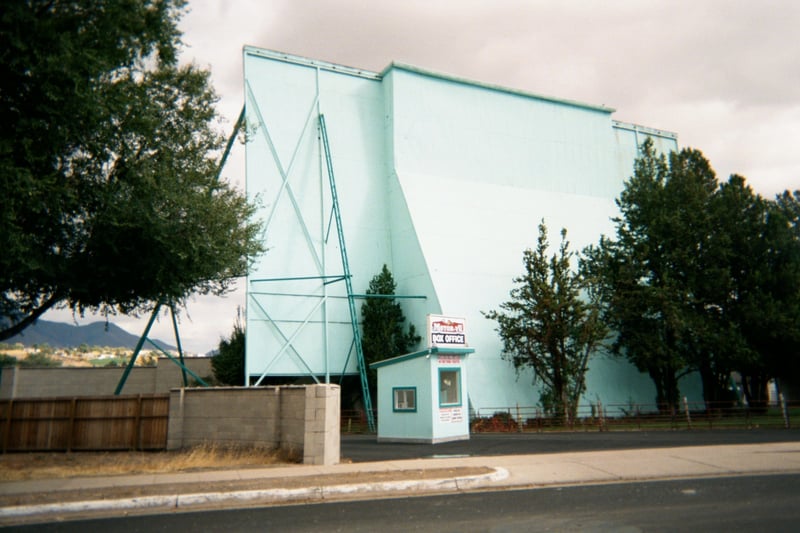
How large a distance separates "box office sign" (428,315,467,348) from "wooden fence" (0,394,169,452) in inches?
355

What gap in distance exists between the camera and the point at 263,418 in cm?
1603

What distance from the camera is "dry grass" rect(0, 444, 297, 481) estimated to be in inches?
519

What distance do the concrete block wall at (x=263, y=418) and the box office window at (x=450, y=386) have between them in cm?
736

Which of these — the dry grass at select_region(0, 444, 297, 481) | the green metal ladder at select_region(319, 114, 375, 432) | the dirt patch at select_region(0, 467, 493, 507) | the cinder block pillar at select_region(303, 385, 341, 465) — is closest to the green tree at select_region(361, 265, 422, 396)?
the green metal ladder at select_region(319, 114, 375, 432)

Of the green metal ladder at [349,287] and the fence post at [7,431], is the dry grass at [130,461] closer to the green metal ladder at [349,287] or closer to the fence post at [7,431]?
the fence post at [7,431]

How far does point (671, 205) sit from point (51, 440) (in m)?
31.1

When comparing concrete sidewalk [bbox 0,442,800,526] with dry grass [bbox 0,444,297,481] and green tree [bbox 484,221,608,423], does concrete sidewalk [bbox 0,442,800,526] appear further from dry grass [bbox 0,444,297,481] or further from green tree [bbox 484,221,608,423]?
green tree [bbox 484,221,608,423]

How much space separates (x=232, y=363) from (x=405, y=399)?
15.7 m

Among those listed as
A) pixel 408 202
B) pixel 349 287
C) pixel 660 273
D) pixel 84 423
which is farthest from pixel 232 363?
pixel 660 273

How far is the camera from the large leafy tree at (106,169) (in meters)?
11.5

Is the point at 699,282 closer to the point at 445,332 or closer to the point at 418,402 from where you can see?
the point at 445,332

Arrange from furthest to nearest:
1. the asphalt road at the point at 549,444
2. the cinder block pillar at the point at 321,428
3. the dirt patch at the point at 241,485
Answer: the asphalt road at the point at 549,444, the cinder block pillar at the point at 321,428, the dirt patch at the point at 241,485

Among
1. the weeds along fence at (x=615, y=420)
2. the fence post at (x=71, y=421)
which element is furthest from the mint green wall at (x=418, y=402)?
the fence post at (x=71, y=421)

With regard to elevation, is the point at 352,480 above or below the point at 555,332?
below
